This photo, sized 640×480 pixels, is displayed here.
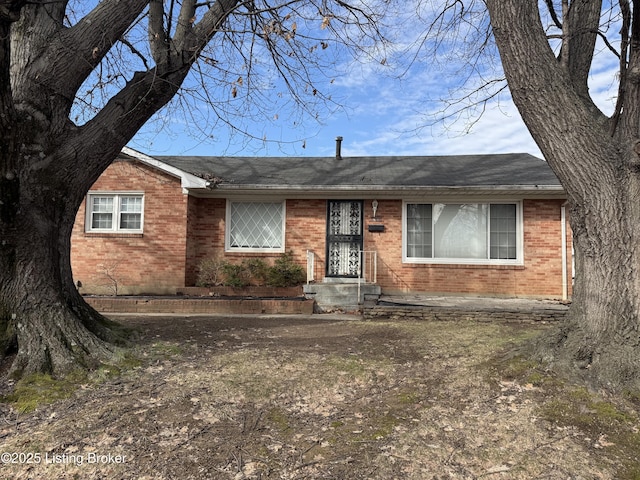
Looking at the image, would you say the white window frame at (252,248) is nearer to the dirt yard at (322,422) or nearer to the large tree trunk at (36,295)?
the dirt yard at (322,422)

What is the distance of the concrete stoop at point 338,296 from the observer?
31.2 ft

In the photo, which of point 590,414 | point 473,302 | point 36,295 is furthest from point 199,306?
point 590,414

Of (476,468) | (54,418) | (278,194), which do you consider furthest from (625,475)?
(278,194)

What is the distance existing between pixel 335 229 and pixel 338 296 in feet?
7.94

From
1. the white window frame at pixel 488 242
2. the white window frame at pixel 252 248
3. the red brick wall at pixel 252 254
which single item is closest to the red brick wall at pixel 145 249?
the red brick wall at pixel 252 254

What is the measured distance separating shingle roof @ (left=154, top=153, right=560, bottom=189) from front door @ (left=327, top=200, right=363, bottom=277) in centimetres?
78

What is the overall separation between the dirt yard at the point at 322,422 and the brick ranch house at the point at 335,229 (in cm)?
593

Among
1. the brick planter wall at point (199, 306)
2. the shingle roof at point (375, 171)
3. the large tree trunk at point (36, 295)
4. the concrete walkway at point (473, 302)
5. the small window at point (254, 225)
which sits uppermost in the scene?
the shingle roof at point (375, 171)

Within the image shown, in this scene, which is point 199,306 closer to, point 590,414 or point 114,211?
point 114,211

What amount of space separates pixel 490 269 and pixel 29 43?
10.3 meters

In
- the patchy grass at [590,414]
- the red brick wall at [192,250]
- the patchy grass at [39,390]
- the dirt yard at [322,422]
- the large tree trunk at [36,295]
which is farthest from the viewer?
the red brick wall at [192,250]

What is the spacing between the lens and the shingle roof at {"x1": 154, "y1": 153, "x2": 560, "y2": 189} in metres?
10.5

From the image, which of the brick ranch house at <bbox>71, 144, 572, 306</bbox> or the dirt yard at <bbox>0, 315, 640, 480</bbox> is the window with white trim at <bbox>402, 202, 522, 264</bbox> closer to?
the brick ranch house at <bbox>71, 144, 572, 306</bbox>

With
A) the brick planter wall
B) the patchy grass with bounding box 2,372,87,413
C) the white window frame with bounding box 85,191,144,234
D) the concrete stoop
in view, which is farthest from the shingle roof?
the patchy grass with bounding box 2,372,87,413
